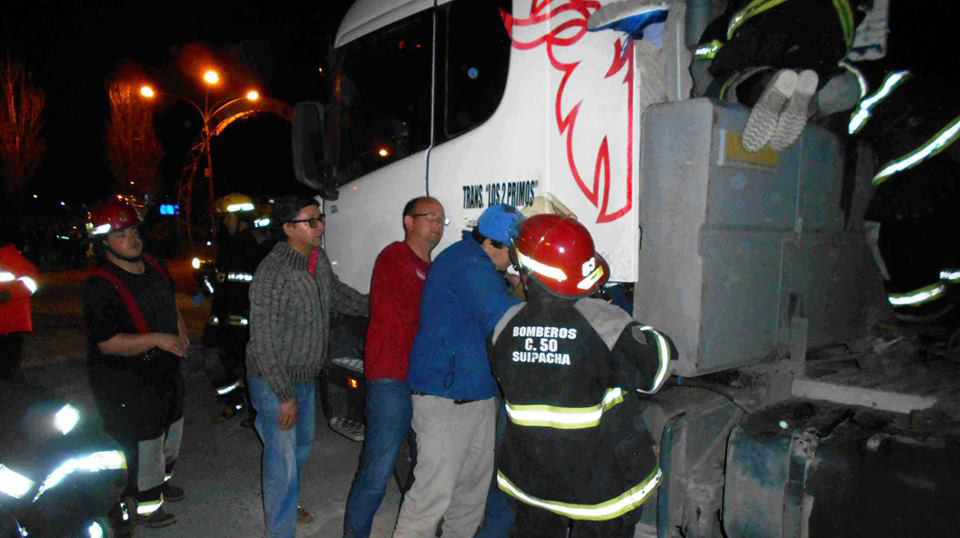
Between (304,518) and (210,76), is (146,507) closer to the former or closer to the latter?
(304,518)

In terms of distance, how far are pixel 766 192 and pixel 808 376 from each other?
0.79m

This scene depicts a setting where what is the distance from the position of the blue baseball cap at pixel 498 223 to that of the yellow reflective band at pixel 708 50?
1.00m

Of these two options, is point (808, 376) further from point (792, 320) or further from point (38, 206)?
point (38, 206)

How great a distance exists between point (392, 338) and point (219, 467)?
2.68 metres

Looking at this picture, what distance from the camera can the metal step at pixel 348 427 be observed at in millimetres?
3795

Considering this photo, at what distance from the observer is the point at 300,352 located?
10.8ft

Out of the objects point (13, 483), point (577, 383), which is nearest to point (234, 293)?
point (13, 483)

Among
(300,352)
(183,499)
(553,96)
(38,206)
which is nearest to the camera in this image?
(553,96)

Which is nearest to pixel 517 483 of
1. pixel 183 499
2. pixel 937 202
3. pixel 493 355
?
pixel 493 355

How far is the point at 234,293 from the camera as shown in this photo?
214 inches

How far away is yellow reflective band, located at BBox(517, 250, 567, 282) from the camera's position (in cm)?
227

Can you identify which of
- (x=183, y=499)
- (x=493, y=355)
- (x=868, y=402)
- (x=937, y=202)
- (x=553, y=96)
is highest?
(x=553, y=96)

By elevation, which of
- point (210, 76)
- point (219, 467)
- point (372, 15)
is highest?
point (210, 76)

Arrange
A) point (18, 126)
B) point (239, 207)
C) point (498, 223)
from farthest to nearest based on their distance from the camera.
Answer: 1. point (18, 126)
2. point (239, 207)
3. point (498, 223)
